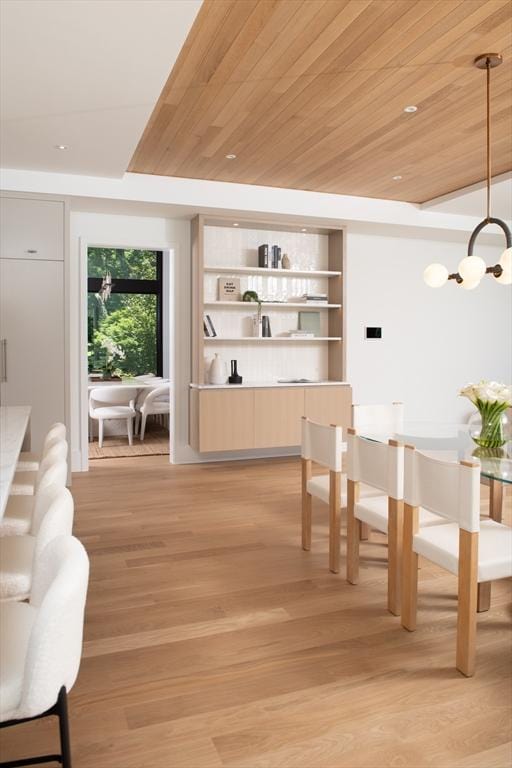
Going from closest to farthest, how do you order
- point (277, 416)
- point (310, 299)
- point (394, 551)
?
point (394, 551) → point (277, 416) → point (310, 299)

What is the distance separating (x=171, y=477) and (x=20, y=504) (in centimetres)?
311

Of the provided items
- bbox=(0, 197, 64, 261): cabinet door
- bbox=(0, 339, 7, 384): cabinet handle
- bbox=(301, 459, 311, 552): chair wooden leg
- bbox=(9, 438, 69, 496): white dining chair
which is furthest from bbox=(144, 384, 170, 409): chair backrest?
bbox=(9, 438, 69, 496): white dining chair

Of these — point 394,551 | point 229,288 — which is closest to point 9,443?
point 394,551

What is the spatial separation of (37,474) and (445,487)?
76.0 inches

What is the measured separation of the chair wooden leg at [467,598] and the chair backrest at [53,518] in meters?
1.46

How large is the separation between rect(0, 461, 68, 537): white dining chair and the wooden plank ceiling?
209cm

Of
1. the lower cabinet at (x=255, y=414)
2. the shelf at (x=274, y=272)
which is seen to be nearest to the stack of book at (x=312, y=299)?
the shelf at (x=274, y=272)

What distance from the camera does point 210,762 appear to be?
6.03 feet

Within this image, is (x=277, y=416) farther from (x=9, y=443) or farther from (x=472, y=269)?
(x=9, y=443)

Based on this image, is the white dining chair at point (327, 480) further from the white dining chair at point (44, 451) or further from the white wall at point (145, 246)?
the white wall at point (145, 246)

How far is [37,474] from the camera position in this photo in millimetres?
2955

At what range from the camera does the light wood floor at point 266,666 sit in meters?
1.90

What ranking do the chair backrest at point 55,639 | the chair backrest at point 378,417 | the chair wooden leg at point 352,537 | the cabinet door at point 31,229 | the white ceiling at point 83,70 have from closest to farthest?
the chair backrest at point 55,639 → the white ceiling at point 83,70 → the chair wooden leg at point 352,537 → the chair backrest at point 378,417 → the cabinet door at point 31,229

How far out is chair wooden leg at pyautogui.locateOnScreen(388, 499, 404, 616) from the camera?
277cm
